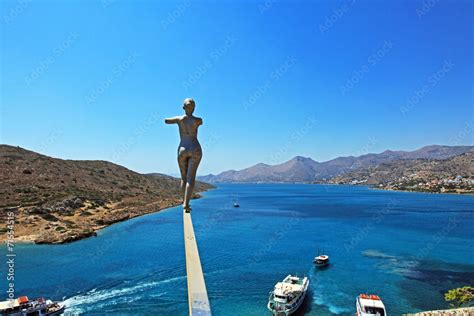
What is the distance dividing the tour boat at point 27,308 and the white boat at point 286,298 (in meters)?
19.0

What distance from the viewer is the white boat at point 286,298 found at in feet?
88.1

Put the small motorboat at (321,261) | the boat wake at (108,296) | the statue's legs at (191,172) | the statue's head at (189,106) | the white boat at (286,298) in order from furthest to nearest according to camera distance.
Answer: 1. the small motorboat at (321,261)
2. the boat wake at (108,296)
3. the white boat at (286,298)
4. the statue's legs at (191,172)
5. the statue's head at (189,106)

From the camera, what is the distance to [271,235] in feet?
200

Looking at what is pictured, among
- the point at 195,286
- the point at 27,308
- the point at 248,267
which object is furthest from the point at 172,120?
the point at 248,267

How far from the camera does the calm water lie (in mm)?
29594

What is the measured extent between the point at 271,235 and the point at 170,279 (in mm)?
29889

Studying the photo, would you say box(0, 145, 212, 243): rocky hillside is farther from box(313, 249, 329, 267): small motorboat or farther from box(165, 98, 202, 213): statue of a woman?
box(165, 98, 202, 213): statue of a woman

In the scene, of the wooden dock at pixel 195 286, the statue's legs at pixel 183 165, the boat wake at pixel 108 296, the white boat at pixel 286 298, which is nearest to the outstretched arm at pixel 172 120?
the statue's legs at pixel 183 165

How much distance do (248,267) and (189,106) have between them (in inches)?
1430

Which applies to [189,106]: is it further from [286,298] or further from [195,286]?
[286,298]

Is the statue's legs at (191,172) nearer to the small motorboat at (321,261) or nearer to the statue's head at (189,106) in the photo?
the statue's head at (189,106)

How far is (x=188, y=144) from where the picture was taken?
25.3ft

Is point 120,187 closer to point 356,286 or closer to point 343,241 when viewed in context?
point 343,241

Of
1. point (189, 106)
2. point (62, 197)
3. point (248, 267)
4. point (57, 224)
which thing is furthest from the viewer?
point (62, 197)
